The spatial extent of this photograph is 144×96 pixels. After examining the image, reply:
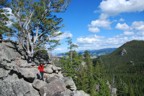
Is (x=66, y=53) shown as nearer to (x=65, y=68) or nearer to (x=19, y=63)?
(x=65, y=68)

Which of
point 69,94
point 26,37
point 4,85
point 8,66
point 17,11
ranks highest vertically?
point 17,11

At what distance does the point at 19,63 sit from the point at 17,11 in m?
11.5

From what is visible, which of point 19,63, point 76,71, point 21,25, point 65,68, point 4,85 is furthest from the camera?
point 76,71

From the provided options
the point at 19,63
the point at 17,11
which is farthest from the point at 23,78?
the point at 17,11

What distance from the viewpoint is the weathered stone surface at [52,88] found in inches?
1284

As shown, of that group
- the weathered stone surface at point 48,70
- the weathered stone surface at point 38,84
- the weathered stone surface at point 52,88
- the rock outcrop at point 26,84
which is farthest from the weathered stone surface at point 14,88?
the weathered stone surface at point 48,70

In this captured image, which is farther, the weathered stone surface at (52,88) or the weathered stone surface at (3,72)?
the weathered stone surface at (52,88)

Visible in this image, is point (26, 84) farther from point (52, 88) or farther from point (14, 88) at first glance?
point (52, 88)

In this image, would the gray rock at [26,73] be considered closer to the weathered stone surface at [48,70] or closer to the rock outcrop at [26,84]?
the rock outcrop at [26,84]

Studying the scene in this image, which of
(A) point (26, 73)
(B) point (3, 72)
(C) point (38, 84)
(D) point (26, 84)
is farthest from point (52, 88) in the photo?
(B) point (3, 72)

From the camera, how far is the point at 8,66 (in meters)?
33.8

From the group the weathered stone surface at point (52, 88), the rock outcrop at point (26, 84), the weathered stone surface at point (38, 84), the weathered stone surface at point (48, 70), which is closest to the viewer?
the rock outcrop at point (26, 84)

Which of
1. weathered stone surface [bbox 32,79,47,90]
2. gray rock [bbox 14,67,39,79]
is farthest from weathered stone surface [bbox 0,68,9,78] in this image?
weathered stone surface [bbox 32,79,47,90]

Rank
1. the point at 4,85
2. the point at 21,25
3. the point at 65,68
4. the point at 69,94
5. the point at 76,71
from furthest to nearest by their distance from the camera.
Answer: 1. the point at 76,71
2. the point at 65,68
3. the point at 21,25
4. the point at 69,94
5. the point at 4,85
